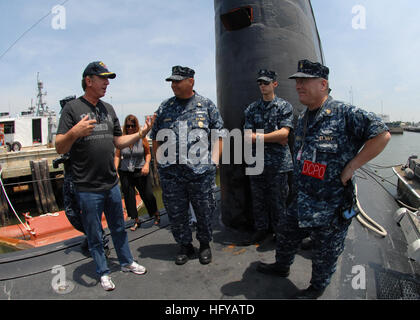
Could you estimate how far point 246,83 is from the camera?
10.1 ft

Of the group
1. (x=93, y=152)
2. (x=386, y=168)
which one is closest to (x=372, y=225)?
(x=93, y=152)

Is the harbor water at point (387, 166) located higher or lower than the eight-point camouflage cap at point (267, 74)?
lower

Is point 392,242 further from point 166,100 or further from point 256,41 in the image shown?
point 166,100

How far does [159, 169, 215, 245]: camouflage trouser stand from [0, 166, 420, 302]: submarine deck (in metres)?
0.29

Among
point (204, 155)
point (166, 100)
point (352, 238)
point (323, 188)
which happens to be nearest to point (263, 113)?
point (204, 155)

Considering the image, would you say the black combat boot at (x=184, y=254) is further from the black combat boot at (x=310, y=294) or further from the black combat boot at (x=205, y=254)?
the black combat boot at (x=310, y=294)

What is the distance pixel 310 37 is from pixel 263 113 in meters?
1.36

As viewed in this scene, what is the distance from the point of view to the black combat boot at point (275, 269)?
2.35 meters

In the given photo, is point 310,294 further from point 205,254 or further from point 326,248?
point 205,254

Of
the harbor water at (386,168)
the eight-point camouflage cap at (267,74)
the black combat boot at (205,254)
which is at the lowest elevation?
the harbor water at (386,168)

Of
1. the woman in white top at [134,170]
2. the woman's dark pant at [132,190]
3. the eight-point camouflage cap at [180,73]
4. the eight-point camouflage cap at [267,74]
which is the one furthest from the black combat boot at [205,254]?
A: the eight-point camouflage cap at [267,74]

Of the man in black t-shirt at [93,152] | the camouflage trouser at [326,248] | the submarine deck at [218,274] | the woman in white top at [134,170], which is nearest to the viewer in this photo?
the camouflage trouser at [326,248]

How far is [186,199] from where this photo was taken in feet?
9.35

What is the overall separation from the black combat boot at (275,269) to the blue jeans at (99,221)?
4.01 ft
